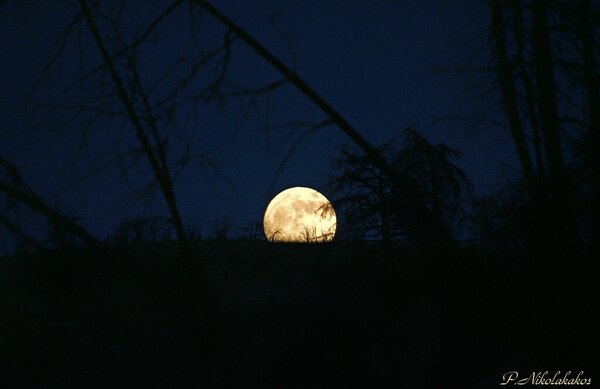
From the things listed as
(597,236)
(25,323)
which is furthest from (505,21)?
(25,323)

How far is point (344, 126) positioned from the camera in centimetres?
337

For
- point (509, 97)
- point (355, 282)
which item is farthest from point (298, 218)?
Result: point (509, 97)

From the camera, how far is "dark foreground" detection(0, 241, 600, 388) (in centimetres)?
697

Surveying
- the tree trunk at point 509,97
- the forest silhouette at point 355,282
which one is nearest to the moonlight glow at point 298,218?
the forest silhouette at point 355,282

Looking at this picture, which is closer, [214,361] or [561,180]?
[561,180]

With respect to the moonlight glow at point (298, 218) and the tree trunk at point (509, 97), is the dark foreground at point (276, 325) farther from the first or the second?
the moonlight glow at point (298, 218)

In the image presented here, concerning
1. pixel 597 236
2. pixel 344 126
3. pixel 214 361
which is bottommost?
pixel 214 361

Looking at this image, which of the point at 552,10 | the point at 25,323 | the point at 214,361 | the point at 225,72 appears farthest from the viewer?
the point at 25,323

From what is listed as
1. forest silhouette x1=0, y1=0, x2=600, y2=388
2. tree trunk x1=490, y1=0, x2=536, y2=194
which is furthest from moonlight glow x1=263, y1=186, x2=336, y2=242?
tree trunk x1=490, y1=0, x2=536, y2=194

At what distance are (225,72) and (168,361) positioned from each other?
5.39 meters

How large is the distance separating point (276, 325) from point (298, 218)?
5.78m

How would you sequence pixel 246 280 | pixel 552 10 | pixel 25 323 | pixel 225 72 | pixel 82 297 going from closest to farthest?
pixel 225 72
pixel 552 10
pixel 25 323
pixel 82 297
pixel 246 280

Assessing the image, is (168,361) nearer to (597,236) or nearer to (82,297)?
(82,297)

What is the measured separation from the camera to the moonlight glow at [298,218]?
13.7 meters
